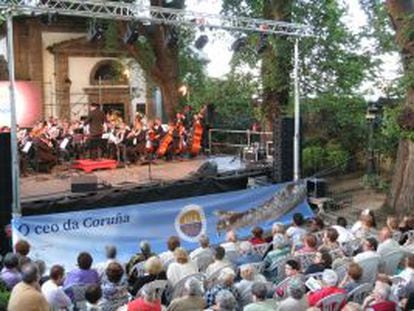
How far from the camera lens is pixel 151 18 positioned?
12.5 m

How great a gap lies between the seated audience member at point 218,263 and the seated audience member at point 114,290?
1155 mm

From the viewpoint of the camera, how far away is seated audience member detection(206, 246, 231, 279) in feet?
24.4

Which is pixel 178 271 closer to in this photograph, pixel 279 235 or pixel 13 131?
pixel 279 235

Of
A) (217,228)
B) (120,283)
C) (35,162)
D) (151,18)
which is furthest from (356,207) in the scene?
(120,283)

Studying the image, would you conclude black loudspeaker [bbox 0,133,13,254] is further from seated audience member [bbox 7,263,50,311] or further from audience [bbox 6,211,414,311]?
seated audience member [bbox 7,263,50,311]

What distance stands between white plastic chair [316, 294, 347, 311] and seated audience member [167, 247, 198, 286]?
175 centimetres

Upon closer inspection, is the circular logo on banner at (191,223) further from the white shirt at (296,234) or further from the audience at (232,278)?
the white shirt at (296,234)

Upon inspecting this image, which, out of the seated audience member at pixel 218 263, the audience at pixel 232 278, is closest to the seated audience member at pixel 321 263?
the audience at pixel 232 278

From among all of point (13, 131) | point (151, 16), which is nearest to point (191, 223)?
point (13, 131)

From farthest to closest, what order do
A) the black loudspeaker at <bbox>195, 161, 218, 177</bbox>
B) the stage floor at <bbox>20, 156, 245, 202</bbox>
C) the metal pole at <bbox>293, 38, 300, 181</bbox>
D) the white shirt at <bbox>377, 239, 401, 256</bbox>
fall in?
the black loudspeaker at <bbox>195, 161, 218, 177</bbox>
the metal pole at <bbox>293, 38, 300, 181</bbox>
the stage floor at <bbox>20, 156, 245, 202</bbox>
the white shirt at <bbox>377, 239, 401, 256</bbox>

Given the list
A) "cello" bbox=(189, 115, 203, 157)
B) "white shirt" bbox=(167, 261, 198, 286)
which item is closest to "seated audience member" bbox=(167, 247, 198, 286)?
"white shirt" bbox=(167, 261, 198, 286)

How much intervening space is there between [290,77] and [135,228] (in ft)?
26.3

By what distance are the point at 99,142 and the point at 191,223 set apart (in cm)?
513

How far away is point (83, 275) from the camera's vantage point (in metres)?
7.11
